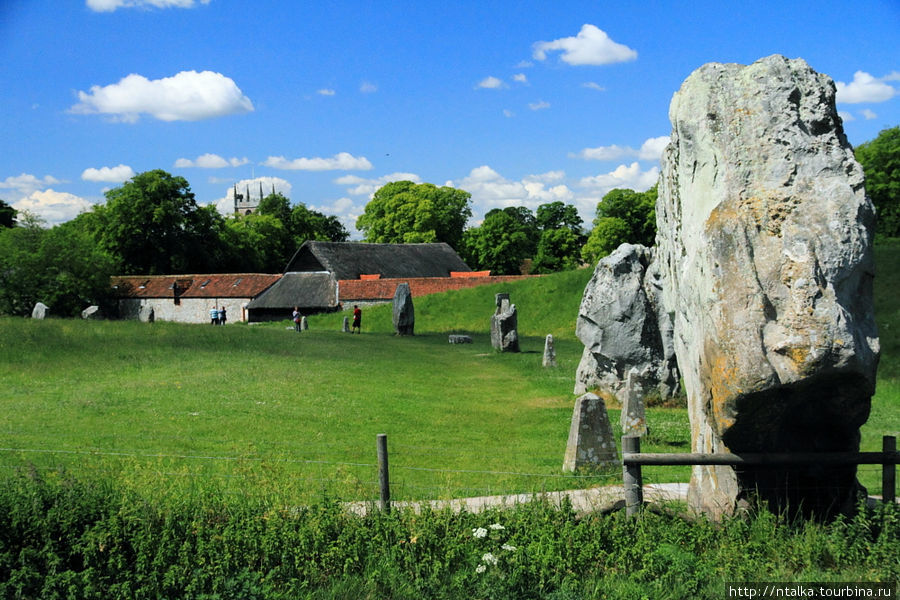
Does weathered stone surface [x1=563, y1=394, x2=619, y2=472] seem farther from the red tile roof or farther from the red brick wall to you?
the red tile roof

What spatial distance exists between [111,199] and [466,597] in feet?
244

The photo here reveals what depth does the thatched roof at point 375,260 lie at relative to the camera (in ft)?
205

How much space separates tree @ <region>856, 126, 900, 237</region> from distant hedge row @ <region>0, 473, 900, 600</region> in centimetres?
5788

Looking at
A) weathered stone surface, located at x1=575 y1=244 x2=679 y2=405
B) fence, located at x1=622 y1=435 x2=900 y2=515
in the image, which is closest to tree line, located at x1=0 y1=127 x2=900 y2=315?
weathered stone surface, located at x1=575 y1=244 x2=679 y2=405

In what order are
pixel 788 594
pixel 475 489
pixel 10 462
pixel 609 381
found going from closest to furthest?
1. pixel 788 594
2. pixel 475 489
3. pixel 10 462
4. pixel 609 381

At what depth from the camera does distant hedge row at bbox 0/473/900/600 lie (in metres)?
6.87

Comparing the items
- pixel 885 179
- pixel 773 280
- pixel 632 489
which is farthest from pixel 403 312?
pixel 885 179

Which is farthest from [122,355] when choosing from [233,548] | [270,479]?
[233,548]

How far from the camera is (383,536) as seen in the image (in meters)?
7.72

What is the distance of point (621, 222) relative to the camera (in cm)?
8225

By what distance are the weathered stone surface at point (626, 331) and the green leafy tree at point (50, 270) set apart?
157 feet

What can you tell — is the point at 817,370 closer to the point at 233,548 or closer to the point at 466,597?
the point at 466,597

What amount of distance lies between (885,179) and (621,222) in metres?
26.7

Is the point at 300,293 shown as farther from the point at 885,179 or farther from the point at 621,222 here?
the point at 885,179
